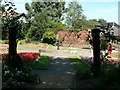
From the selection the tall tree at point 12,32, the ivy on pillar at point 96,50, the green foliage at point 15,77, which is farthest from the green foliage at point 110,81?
the tall tree at point 12,32

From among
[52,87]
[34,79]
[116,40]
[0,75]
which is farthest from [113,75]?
[0,75]

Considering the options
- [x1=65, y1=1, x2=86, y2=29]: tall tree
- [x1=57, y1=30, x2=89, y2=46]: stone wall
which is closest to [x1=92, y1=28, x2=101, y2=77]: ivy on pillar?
[x1=57, y1=30, x2=89, y2=46]: stone wall

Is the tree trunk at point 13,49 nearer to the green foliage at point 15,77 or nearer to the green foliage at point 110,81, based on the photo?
the green foliage at point 15,77

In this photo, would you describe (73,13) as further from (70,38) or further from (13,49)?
(13,49)

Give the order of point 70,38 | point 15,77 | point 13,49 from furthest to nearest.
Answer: point 70,38 → point 13,49 → point 15,77

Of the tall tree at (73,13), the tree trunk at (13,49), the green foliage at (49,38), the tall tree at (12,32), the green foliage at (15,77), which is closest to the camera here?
the green foliage at (15,77)

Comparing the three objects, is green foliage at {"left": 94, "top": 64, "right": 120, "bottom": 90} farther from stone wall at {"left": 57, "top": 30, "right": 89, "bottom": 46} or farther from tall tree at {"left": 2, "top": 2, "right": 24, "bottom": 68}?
stone wall at {"left": 57, "top": 30, "right": 89, "bottom": 46}

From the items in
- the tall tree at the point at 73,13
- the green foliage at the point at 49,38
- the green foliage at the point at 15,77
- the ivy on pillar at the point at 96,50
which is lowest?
the green foliage at the point at 15,77

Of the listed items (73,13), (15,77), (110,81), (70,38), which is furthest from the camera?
(73,13)

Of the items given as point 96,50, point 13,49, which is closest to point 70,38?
point 13,49

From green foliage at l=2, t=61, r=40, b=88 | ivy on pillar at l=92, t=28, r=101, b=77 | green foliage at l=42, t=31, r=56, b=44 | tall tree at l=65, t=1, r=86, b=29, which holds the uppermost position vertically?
tall tree at l=65, t=1, r=86, b=29

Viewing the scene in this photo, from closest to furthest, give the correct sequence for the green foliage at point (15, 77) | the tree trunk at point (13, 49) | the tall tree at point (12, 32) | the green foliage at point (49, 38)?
the green foliage at point (15, 77)
the tall tree at point (12, 32)
the tree trunk at point (13, 49)
the green foliage at point (49, 38)

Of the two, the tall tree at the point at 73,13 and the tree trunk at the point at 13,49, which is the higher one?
the tall tree at the point at 73,13

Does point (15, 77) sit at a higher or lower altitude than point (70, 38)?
lower
